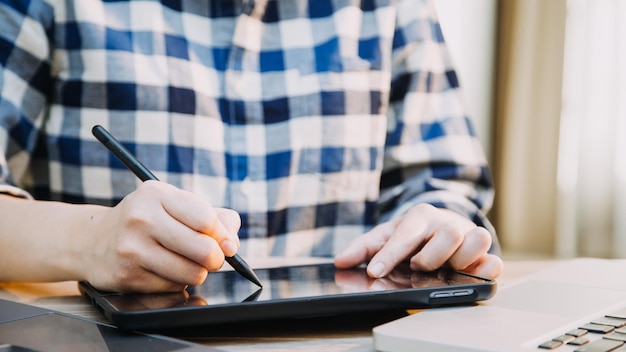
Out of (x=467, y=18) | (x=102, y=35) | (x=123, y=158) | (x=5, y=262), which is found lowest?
(x=5, y=262)

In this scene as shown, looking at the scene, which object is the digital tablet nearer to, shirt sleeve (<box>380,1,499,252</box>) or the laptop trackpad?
the laptop trackpad

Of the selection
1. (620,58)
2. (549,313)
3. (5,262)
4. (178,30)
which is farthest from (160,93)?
(620,58)

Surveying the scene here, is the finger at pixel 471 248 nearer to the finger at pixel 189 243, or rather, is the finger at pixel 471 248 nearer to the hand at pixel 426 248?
the hand at pixel 426 248

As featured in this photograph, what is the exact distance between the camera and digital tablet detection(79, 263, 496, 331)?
441 mm

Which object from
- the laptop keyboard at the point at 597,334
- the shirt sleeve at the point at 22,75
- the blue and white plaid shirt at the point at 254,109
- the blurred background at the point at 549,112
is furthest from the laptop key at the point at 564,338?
the blurred background at the point at 549,112

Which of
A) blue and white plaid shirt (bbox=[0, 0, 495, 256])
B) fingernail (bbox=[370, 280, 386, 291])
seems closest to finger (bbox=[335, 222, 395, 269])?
fingernail (bbox=[370, 280, 386, 291])

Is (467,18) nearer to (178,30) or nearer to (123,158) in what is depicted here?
(178,30)

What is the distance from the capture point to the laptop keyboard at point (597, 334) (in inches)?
14.5

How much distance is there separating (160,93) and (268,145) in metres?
0.16

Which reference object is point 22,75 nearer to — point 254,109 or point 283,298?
point 254,109

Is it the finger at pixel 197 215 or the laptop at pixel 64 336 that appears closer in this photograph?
the laptop at pixel 64 336

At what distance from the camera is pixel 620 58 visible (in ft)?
9.60

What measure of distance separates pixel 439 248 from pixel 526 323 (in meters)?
0.17

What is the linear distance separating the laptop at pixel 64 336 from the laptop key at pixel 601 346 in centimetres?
20
